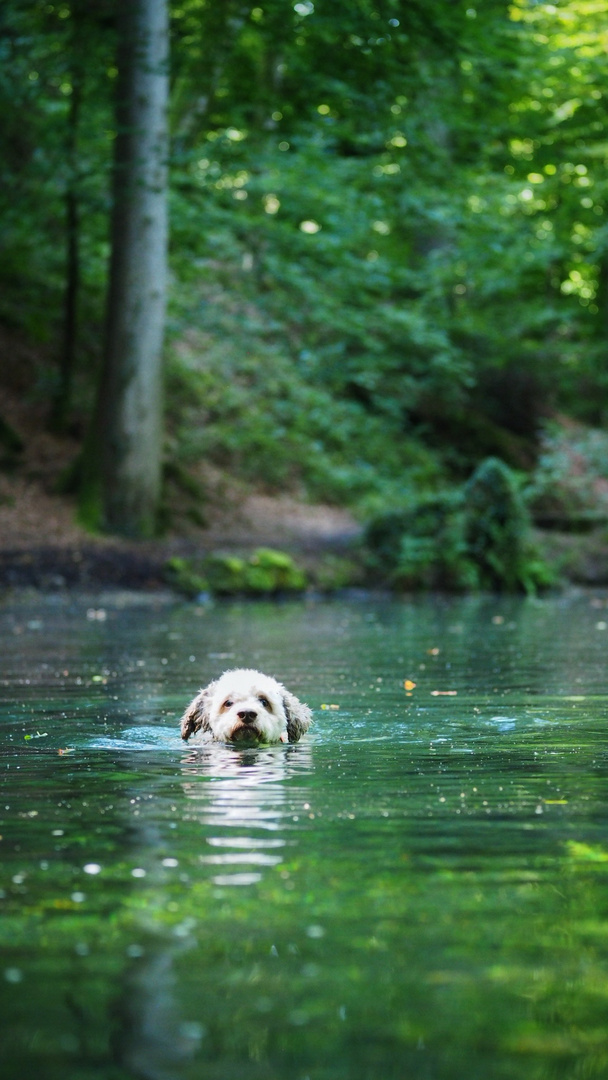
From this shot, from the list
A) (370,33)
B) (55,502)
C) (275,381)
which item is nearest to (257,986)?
(370,33)

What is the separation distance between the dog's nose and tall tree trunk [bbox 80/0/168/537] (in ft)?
53.9

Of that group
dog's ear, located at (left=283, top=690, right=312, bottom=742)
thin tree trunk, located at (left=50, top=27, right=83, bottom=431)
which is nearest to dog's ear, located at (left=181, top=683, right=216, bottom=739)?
dog's ear, located at (left=283, top=690, right=312, bottom=742)

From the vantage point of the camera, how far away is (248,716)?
333 inches

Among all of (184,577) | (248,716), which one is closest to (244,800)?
(248,716)

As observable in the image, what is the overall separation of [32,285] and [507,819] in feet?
85.1

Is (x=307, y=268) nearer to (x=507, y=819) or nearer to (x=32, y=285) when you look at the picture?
(x=32, y=285)

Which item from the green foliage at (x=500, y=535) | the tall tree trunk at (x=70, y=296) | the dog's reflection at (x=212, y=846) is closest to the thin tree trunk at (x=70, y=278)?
the tall tree trunk at (x=70, y=296)

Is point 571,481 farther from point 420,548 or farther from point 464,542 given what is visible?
point 420,548

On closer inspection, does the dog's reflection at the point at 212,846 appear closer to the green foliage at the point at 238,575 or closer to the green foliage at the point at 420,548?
the green foliage at the point at 238,575

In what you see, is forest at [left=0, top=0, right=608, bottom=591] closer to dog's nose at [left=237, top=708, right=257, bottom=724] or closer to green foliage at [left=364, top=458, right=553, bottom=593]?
green foliage at [left=364, top=458, right=553, bottom=593]

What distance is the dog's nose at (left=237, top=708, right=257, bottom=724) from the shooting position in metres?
8.43

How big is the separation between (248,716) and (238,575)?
16.6 meters

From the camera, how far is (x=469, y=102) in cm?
2808

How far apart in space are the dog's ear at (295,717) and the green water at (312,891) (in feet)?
0.60
